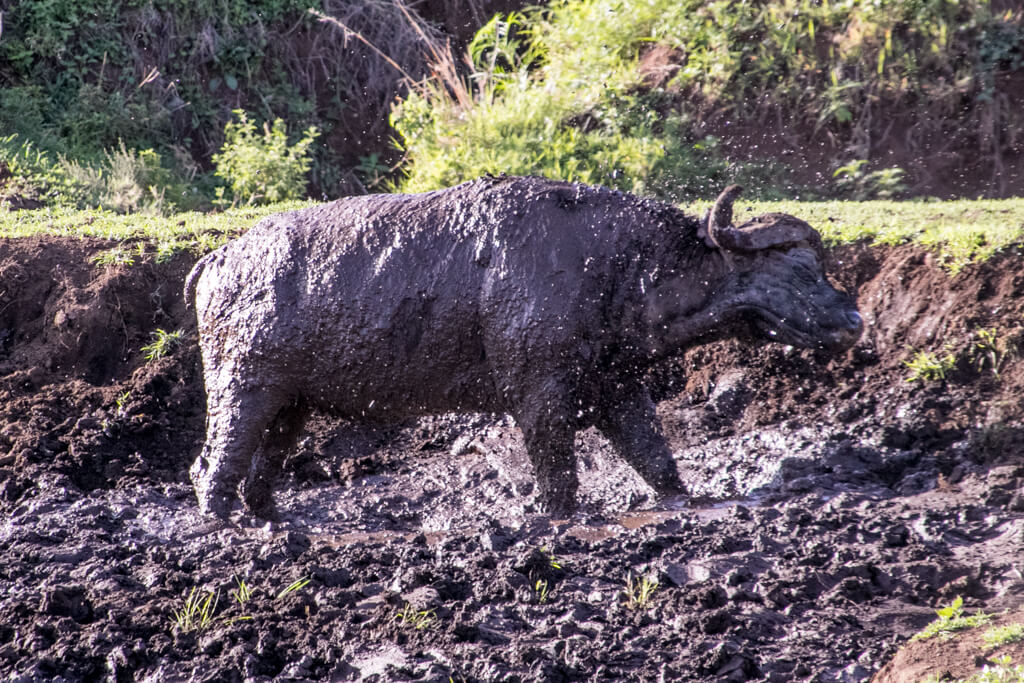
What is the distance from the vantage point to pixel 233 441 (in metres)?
5.49

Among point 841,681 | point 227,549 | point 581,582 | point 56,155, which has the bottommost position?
point 841,681

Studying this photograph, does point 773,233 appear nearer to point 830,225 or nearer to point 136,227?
point 830,225

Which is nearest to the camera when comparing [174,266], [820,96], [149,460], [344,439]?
[149,460]

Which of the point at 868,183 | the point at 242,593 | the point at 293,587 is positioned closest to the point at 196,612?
the point at 242,593

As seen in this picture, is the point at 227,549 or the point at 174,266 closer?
the point at 227,549

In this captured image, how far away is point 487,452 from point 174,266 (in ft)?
8.79

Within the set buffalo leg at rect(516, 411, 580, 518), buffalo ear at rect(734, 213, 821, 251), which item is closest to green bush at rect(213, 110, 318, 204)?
buffalo leg at rect(516, 411, 580, 518)

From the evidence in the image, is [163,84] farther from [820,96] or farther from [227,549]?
[227,549]

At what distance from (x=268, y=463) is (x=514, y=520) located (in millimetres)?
1462

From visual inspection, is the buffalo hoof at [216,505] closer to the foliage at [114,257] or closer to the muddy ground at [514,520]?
the muddy ground at [514,520]

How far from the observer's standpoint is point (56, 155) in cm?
1169

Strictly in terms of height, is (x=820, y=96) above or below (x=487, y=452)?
above

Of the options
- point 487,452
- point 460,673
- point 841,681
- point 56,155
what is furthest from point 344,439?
point 56,155

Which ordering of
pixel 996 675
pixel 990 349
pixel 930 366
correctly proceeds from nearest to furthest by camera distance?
pixel 996 675 < pixel 990 349 < pixel 930 366
